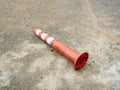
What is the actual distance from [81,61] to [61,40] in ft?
2.56

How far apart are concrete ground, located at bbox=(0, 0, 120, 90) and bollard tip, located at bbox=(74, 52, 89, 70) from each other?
0.26 feet

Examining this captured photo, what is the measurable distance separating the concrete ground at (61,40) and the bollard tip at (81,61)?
0.26 ft

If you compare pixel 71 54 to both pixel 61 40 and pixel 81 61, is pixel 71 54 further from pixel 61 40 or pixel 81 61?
pixel 61 40

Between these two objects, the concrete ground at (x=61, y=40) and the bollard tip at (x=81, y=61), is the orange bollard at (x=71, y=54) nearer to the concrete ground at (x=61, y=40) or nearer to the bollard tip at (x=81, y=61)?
the bollard tip at (x=81, y=61)

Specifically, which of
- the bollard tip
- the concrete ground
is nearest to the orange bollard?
the bollard tip

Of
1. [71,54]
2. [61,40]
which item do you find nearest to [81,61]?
[71,54]

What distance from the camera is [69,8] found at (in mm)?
4367

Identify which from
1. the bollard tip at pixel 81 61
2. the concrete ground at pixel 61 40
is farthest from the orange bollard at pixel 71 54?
the concrete ground at pixel 61 40

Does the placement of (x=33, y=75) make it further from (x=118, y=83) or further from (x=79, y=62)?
(x=118, y=83)

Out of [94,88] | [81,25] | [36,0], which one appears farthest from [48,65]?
[36,0]

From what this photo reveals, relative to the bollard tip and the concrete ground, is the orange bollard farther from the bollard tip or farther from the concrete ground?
the concrete ground

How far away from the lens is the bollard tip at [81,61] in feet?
8.54

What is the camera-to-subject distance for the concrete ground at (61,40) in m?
2.54

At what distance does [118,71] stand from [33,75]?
1.33 meters
